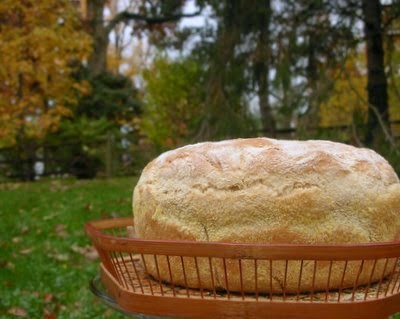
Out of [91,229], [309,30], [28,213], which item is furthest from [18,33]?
[91,229]

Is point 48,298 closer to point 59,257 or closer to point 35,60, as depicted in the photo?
point 59,257

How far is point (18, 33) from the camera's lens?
29.4ft

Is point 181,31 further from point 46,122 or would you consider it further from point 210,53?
point 46,122

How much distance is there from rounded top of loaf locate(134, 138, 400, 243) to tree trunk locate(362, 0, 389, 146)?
224 centimetres

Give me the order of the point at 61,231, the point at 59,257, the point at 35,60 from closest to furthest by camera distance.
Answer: the point at 59,257 < the point at 61,231 < the point at 35,60

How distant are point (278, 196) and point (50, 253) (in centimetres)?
296

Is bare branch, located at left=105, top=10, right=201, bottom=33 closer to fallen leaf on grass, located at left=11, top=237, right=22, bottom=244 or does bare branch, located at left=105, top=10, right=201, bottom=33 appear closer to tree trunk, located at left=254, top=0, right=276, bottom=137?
tree trunk, located at left=254, top=0, right=276, bottom=137

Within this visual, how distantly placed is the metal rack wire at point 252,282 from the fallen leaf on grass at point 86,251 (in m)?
2.63

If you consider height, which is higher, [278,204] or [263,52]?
[263,52]

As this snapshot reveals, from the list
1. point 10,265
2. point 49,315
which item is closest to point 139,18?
point 10,265

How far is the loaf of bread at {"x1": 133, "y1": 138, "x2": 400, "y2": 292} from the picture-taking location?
1.03 m

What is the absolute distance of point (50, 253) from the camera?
3.73m

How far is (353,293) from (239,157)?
0.32 meters

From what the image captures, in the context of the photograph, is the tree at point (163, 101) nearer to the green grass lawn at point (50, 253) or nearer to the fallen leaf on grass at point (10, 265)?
the green grass lawn at point (50, 253)
